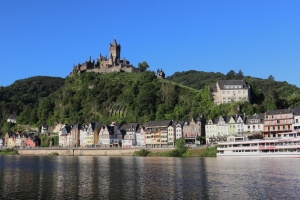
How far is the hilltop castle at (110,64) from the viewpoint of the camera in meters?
177

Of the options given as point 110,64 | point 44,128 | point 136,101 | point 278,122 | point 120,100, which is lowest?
point 278,122

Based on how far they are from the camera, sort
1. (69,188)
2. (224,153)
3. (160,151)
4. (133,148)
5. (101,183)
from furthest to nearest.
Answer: (133,148) → (160,151) → (224,153) → (101,183) → (69,188)

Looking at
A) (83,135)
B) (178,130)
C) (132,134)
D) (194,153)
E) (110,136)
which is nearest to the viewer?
(194,153)

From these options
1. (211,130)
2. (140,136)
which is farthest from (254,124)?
(140,136)

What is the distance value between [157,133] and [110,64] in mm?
77043

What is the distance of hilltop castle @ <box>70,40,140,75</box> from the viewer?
17738cm

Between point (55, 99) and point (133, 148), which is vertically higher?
point (55, 99)

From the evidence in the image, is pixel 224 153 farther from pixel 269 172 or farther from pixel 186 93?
pixel 186 93

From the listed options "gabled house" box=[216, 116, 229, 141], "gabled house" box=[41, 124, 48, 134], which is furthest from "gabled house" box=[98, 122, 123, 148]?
"gabled house" box=[41, 124, 48, 134]

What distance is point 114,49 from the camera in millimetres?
187000

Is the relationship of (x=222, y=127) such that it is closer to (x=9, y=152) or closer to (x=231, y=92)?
(x=231, y=92)

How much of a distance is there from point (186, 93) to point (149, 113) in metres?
14.5

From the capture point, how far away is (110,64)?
181m

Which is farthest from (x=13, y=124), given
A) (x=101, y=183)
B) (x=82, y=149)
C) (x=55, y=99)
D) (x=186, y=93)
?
(x=101, y=183)
